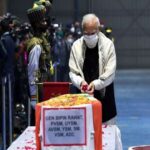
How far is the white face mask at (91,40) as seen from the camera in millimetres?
6425

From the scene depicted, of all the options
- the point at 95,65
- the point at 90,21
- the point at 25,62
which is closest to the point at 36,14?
the point at 25,62

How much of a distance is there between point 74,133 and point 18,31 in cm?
780

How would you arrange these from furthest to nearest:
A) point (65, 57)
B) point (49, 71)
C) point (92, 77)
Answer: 1. point (65, 57)
2. point (49, 71)
3. point (92, 77)

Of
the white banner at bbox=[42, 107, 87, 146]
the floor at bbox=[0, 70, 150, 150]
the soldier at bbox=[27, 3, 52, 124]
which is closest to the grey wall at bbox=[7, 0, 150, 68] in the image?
the floor at bbox=[0, 70, 150, 150]

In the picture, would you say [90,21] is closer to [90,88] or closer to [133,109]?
[90,88]

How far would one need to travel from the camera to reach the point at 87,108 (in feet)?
14.9

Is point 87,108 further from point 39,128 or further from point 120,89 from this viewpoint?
point 120,89

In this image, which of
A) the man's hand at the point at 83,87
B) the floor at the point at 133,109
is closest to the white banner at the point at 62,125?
the man's hand at the point at 83,87

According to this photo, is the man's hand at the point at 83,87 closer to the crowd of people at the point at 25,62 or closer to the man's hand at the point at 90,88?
the man's hand at the point at 90,88

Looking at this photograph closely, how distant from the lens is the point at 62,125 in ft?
14.8

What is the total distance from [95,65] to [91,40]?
0.33m

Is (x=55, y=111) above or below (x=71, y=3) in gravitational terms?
below

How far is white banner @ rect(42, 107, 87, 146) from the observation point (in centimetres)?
451

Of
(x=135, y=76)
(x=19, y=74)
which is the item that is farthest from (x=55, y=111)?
(x=135, y=76)
